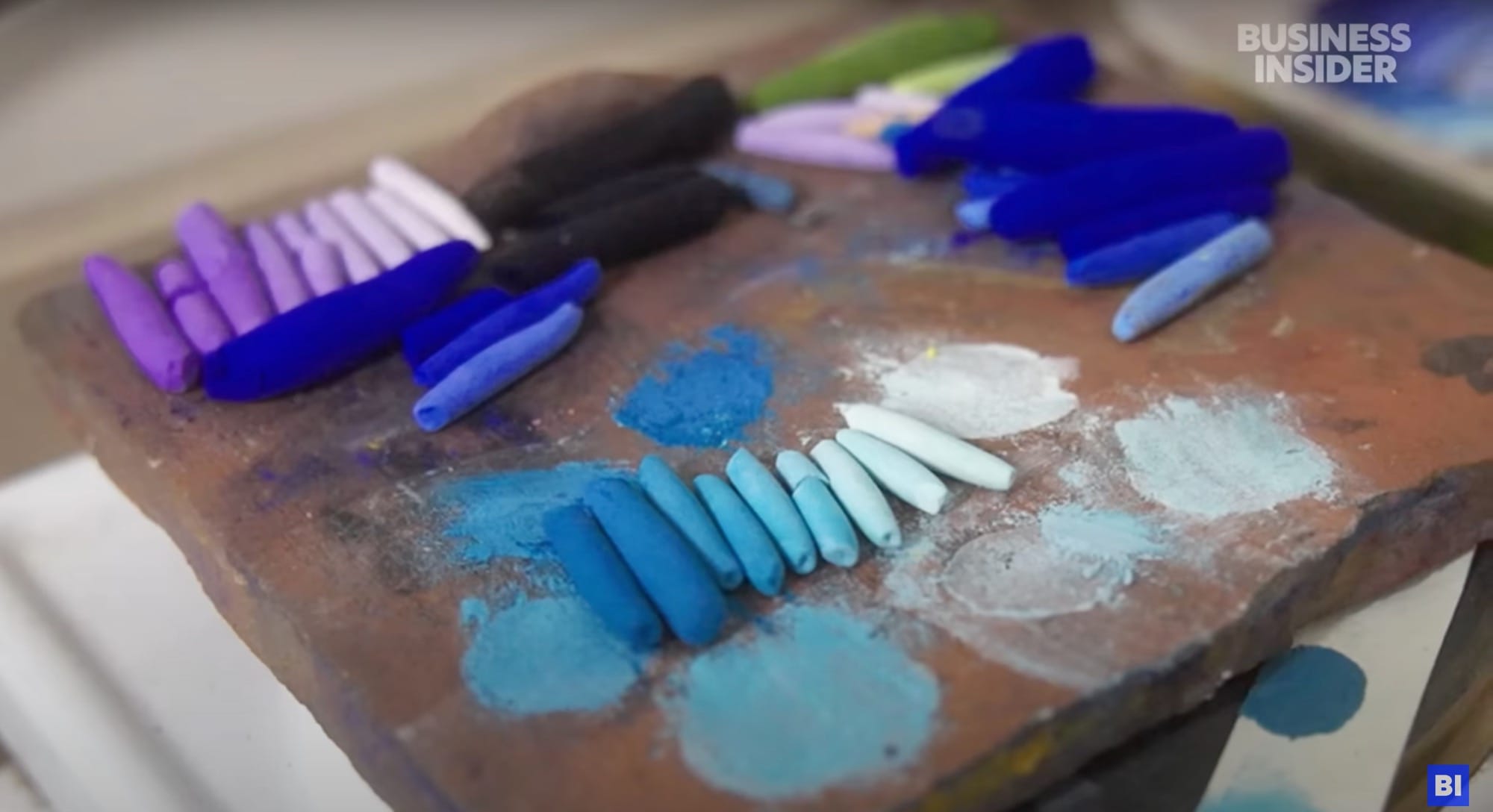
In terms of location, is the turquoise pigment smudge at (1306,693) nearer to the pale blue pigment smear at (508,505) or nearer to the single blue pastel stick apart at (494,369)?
the pale blue pigment smear at (508,505)

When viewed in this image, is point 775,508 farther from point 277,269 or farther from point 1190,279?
point 277,269

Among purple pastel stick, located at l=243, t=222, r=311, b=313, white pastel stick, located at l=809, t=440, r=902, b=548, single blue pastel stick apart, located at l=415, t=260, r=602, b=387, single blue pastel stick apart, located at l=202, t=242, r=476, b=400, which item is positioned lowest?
white pastel stick, located at l=809, t=440, r=902, b=548

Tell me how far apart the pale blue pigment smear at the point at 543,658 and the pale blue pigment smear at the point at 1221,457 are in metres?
0.35

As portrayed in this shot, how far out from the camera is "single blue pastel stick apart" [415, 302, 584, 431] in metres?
1.02

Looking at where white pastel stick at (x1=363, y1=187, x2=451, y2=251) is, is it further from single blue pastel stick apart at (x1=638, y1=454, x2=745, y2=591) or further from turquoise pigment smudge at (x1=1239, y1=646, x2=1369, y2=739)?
turquoise pigment smudge at (x1=1239, y1=646, x2=1369, y2=739)

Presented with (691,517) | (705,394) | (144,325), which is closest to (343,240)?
(144,325)

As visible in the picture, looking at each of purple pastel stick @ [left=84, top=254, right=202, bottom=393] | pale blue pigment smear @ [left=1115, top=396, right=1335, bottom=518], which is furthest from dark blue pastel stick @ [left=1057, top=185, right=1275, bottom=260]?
purple pastel stick @ [left=84, top=254, right=202, bottom=393]

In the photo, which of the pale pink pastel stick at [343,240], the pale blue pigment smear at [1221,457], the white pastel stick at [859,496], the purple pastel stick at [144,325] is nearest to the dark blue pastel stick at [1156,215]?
the pale blue pigment smear at [1221,457]

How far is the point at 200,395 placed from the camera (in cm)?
107

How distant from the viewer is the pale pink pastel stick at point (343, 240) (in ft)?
3.86

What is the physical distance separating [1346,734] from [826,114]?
736mm

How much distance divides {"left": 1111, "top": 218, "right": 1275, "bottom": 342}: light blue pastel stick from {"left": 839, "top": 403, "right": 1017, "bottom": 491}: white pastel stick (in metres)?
0.18

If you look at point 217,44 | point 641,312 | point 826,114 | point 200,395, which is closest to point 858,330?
point 641,312

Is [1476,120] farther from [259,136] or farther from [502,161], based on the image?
[259,136]
